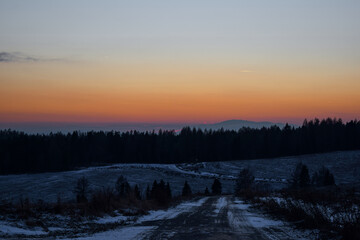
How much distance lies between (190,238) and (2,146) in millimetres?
129080

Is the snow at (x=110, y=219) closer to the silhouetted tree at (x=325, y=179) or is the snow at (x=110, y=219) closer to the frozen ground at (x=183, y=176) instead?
the frozen ground at (x=183, y=176)

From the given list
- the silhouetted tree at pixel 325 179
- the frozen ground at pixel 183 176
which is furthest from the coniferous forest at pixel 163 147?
the silhouetted tree at pixel 325 179

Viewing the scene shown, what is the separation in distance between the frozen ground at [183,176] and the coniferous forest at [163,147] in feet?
42.5

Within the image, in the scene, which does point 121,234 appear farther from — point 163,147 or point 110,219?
point 163,147

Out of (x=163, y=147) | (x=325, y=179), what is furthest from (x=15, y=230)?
(x=163, y=147)

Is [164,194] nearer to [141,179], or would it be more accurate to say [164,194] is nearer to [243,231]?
[243,231]

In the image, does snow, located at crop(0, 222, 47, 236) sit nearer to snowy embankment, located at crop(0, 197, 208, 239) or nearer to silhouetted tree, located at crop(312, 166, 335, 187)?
snowy embankment, located at crop(0, 197, 208, 239)

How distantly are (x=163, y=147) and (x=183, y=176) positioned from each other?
58.6 meters

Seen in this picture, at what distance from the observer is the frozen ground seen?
76.6 meters

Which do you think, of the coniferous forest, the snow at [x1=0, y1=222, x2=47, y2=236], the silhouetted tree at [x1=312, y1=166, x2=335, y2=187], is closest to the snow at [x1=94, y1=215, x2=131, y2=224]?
the snow at [x1=0, y1=222, x2=47, y2=236]

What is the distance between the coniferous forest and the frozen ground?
13.0 meters

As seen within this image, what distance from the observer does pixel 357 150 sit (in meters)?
129

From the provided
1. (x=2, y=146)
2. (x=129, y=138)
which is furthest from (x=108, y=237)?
(x=129, y=138)

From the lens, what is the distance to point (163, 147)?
6083 inches
